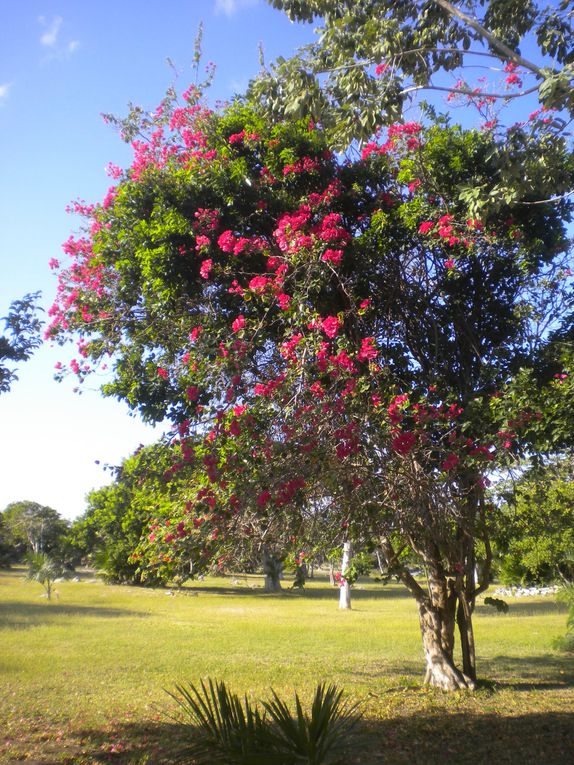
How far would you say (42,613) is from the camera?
21469 mm

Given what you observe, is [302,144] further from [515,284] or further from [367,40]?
[515,284]

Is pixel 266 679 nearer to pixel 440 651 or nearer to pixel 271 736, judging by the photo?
pixel 440 651

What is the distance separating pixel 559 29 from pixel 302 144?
3.77m

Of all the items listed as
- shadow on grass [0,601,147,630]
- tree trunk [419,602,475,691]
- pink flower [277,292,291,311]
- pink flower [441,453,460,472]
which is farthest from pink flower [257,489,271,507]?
shadow on grass [0,601,147,630]

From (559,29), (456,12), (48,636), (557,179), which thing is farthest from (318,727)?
(48,636)

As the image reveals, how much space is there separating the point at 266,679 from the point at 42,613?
13448 millimetres

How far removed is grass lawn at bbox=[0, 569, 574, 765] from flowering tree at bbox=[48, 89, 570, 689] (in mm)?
1644

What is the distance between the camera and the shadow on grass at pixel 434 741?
6676 millimetres

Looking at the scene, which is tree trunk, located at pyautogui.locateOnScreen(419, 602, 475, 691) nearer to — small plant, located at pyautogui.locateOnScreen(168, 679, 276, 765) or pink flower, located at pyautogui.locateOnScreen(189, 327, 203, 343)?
pink flower, located at pyautogui.locateOnScreen(189, 327, 203, 343)

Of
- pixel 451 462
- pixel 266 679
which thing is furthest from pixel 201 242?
pixel 266 679

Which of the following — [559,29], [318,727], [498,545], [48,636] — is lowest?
[48,636]

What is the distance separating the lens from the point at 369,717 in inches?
332

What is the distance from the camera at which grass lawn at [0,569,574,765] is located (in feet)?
23.4

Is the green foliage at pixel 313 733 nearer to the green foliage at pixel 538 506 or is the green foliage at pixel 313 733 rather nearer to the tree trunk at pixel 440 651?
the green foliage at pixel 538 506
